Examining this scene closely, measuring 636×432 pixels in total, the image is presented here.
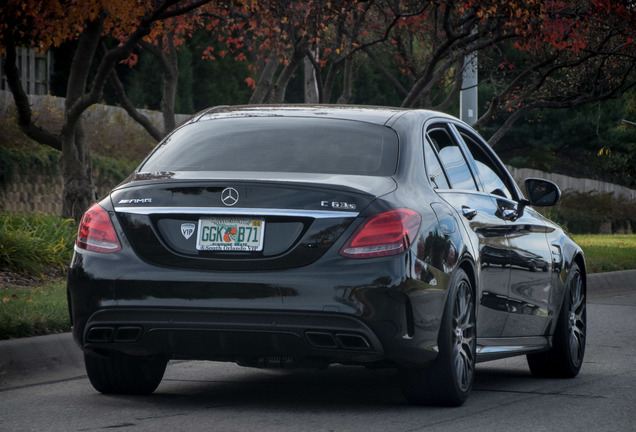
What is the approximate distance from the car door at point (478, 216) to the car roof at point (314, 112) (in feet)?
0.87

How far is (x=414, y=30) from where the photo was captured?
20.4 metres

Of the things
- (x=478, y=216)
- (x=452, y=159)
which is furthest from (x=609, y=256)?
(x=478, y=216)

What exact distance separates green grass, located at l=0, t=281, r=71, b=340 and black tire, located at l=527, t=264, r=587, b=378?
10.9 feet

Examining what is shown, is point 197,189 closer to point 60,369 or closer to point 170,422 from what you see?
point 170,422

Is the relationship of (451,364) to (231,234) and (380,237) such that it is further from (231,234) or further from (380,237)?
(231,234)

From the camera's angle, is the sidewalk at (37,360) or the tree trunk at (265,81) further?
the tree trunk at (265,81)

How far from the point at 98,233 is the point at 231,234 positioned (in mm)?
737

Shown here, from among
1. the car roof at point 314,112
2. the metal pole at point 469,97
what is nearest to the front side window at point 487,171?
the car roof at point 314,112

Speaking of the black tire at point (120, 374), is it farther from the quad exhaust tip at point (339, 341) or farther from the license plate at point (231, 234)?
the quad exhaust tip at point (339, 341)

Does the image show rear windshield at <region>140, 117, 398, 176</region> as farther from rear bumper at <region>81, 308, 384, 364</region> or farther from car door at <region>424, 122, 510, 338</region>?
rear bumper at <region>81, 308, 384, 364</region>

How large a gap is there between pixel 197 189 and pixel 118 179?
20696 mm

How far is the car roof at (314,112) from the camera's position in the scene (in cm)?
675

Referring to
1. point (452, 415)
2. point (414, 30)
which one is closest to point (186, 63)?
point (414, 30)

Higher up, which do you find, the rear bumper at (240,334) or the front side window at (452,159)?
the front side window at (452,159)
